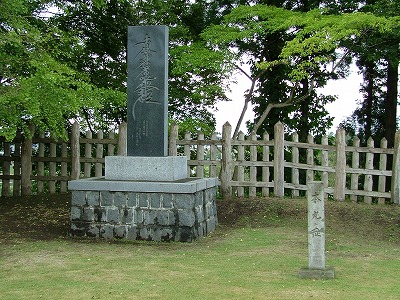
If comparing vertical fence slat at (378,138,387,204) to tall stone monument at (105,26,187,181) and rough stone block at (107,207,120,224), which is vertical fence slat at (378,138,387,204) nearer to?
tall stone monument at (105,26,187,181)

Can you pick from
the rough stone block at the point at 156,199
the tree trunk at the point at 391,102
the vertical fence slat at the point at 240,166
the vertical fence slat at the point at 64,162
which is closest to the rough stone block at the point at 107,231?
the rough stone block at the point at 156,199

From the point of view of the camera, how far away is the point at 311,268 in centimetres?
675

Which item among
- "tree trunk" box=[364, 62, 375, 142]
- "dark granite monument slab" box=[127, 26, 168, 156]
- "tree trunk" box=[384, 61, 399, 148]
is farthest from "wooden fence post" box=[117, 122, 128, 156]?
"tree trunk" box=[364, 62, 375, 142]

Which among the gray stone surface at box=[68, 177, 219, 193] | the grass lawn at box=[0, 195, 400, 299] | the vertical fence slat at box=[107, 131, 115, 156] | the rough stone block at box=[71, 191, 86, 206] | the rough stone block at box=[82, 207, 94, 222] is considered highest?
the vertical fence slat at box=[107, 131, 115, 156]

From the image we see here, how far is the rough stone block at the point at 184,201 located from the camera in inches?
369

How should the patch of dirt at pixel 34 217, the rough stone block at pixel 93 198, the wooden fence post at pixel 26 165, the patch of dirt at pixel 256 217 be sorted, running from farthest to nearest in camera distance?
1. the wooden fence post at pixel 26 165
2. the patch of dirt at pixel 256 217
3. the patch of dirt at pixel 34 217
4. the rough stone block at pixel 93 198

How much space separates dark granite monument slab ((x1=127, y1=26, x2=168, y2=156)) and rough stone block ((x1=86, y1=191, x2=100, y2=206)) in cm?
97

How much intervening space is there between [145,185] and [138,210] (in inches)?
18.6

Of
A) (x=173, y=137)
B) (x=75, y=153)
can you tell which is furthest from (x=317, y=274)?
(x=75, y=153)

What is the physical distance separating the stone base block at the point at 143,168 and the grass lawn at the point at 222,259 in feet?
4.01

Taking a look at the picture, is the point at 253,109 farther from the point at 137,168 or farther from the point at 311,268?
the point at 311,268

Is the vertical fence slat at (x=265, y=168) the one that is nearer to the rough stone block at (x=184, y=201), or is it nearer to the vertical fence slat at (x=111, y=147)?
the vertical fence slat at (x=111, y=147)

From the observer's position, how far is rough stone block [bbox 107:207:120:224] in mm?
9695

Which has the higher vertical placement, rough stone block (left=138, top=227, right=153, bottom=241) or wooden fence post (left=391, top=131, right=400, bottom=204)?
wooden fence post (left=391, top=131, right=400, bottom=204)
